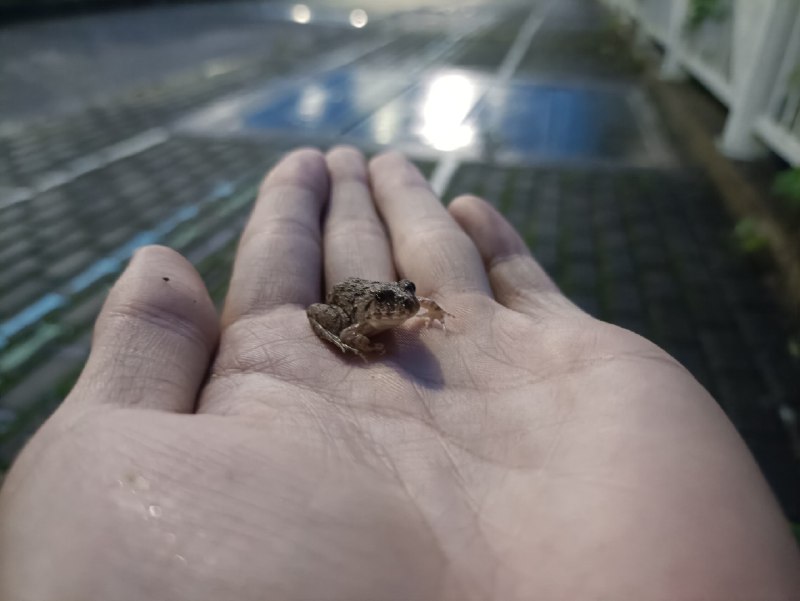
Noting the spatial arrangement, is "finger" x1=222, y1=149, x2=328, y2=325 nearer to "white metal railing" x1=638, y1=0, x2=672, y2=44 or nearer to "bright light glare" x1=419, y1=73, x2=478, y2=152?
"bright light glare" x1=419, y1=73, x2=478, y2=152


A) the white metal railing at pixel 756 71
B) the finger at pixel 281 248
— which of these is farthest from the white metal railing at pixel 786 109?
the finger at pixel 281 248

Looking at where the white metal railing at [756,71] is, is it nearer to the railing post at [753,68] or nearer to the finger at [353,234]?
the railing post at [753,68]

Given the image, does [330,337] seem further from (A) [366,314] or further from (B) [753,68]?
(B) [753,68]

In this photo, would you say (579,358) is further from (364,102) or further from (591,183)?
(364,102)

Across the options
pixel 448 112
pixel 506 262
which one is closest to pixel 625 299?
pixel 506 262

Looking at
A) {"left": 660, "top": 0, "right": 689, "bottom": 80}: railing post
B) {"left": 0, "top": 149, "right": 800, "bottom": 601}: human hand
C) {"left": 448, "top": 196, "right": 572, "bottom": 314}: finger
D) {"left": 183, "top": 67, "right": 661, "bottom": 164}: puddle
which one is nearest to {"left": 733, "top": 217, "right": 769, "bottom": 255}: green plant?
{"left": 183, "top": 67, "right": 661, "bottom": 164}: puddle

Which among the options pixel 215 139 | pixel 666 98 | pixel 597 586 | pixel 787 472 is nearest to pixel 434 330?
pixel 597 586
